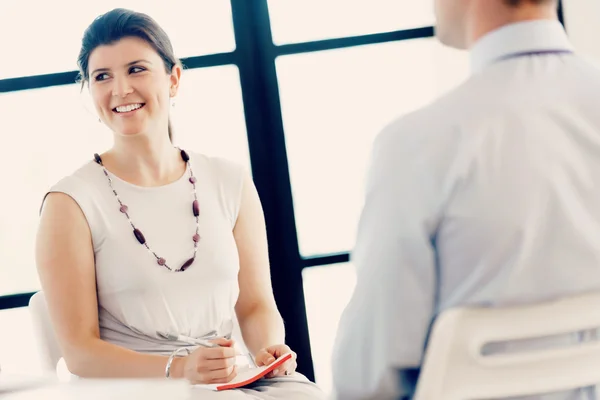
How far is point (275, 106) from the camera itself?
103 inches

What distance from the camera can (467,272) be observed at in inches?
35.2

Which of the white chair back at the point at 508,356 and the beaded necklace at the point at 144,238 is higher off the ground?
the white chair back at the point at 508,356

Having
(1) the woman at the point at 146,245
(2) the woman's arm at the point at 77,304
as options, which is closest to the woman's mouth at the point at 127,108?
(1) the woman at the point at 146,245

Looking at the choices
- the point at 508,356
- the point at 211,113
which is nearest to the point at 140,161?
the point at 211,113

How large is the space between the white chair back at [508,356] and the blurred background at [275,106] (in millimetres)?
1722

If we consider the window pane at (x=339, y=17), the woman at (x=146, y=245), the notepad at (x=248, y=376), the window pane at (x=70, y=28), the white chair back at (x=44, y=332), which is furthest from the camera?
the window pane at (x=339, y=17)

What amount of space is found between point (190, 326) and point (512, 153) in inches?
49.4

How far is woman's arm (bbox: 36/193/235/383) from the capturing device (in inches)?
69.0

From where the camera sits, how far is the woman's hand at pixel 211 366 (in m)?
1.67

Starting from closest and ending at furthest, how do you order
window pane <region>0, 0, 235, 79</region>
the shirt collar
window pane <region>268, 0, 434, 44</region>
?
the shirt collar < window pane <region>0, 0, 235, 79</region> < window pane <region>268, 0, 434, 44</region>

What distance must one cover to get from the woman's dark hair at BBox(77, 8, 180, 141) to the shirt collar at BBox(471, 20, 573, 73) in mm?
1239

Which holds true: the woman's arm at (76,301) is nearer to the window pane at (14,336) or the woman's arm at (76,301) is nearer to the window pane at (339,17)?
the window pane at (14,336)

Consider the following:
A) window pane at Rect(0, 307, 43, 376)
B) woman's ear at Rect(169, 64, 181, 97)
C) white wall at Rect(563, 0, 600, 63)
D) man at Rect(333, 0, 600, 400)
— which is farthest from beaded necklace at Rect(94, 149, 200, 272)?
white wall at Rect(563, 0, 600, 63)

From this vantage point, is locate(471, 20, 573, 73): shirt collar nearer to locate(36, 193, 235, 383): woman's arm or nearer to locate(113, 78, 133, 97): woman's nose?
locate(36, 193, 235, 383): woman's arm
